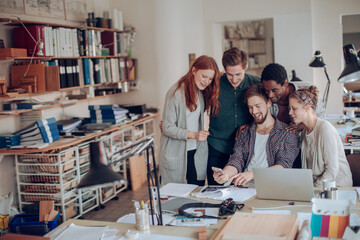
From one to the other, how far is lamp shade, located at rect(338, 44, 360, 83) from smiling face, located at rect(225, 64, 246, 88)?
784mm

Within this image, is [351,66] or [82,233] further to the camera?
[351,66]

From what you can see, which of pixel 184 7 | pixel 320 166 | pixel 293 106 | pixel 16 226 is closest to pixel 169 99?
pixel 293 106

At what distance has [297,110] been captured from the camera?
286 centimetres

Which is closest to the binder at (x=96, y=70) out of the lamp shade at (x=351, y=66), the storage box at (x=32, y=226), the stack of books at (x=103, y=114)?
the stack of books at (x=103, y=114)

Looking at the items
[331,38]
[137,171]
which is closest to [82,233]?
[137,171]

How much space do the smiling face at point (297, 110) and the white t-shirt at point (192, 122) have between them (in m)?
0.75

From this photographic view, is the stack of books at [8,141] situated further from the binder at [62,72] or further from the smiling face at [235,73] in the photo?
the smiling face at [235,73]

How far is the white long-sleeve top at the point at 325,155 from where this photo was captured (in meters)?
2.74

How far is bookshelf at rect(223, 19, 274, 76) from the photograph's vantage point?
8734 mm

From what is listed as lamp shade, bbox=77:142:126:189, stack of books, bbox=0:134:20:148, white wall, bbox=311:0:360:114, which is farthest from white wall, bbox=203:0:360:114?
lamp shade, bbox=77:142:126:189

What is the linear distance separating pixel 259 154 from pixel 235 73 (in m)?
0.59

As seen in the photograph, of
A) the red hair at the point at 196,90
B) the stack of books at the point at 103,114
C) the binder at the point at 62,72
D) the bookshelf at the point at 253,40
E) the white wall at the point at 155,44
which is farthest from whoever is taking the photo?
the bookshelf at the point at 253,40

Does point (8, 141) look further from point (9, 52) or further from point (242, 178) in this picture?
point (242, 178)

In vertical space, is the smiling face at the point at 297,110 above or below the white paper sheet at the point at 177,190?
above
